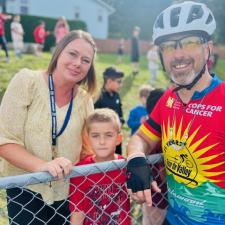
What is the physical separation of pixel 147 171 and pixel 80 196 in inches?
22.2

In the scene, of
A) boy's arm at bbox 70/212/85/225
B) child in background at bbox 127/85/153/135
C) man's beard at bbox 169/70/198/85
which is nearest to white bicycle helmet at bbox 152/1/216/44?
man's beard at bbox 169/70/198/85

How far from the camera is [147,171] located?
2271 millimetres

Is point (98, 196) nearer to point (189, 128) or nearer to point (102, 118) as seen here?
point (102, 118)

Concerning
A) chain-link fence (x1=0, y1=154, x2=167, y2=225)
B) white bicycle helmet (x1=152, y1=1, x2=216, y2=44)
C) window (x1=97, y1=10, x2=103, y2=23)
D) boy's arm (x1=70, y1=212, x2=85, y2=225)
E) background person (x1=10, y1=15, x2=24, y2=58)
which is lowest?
window (x1=97, y1=10, x2=103, y2=23)

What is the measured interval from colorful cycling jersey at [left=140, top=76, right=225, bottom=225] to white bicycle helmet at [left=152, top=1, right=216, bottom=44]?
31cm

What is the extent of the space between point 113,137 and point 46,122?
0.51 metres

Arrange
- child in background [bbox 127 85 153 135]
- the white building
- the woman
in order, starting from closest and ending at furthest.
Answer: the woman, child in background [bbox 127 85 153 135], the white building

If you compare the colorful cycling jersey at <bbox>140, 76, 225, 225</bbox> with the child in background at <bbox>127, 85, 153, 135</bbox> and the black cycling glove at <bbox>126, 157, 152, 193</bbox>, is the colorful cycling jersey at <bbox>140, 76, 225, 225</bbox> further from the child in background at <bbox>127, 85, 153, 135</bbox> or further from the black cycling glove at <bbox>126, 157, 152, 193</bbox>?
the child in background at <bbox>127, 85, 153, 135</bbox>

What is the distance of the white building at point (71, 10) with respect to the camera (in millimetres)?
32719

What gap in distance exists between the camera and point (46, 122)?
2551 mm

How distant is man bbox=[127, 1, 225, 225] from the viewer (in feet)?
7.24

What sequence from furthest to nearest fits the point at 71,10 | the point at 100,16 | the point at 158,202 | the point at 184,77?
the point at 100,16, the point at 71,10, the point at 158,202, the point at 184,77

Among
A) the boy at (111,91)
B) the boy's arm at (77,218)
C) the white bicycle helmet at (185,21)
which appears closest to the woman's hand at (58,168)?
the boy's arm at (77,218)

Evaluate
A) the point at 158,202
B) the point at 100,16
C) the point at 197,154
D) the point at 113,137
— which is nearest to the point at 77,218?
the point at 113,137
